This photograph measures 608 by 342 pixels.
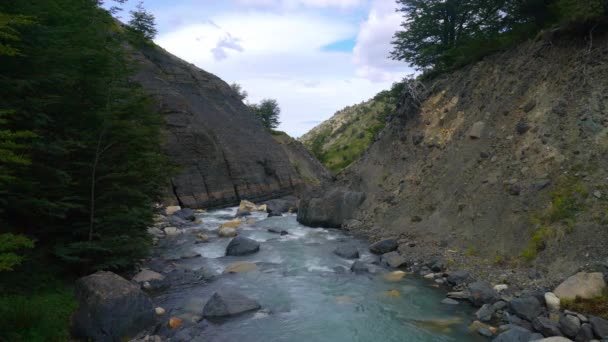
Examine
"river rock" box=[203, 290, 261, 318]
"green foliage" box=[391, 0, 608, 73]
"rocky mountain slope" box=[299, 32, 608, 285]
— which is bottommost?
"river rock" box=[203, 290, 261, 318]

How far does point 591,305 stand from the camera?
9.27 meters

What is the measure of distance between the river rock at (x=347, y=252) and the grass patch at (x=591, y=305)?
811 cm

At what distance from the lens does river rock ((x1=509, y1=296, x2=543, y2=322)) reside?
31.4 ft

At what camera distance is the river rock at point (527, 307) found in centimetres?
956

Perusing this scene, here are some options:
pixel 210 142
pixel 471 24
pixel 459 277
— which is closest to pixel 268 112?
pixel 210 142

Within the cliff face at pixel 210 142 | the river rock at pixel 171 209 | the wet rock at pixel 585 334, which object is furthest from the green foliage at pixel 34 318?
the cliff face at pixel 210 142

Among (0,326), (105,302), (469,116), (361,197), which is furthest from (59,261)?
(469,116)

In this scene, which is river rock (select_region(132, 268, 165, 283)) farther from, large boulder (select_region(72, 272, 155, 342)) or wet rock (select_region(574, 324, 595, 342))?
wet rock (select_region(574, 324, 595, 342))

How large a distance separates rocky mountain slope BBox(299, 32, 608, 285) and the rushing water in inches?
107

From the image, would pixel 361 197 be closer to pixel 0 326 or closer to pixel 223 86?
pixel 0 326

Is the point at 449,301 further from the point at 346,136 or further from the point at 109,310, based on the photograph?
the point at 346,136

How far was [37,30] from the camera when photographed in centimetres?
987

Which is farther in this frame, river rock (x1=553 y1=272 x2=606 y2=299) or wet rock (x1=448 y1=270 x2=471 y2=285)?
wet rock (x1=448 y1=270 x2=471 y2=285)

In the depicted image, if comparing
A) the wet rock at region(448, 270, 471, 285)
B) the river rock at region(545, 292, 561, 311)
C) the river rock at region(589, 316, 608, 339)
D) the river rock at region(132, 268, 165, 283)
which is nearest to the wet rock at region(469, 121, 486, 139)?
the wet rock at region(448, 270, 471, 285)
